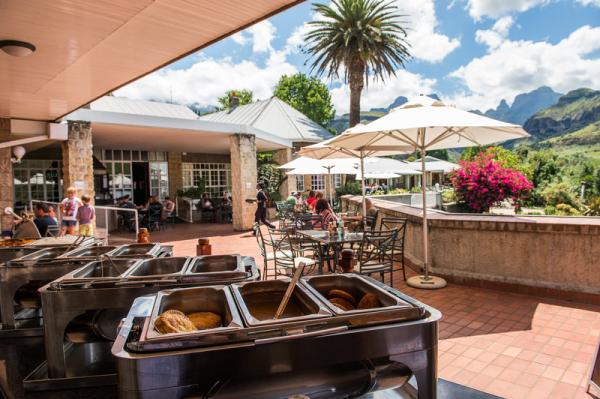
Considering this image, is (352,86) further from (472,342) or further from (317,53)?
(472,342)

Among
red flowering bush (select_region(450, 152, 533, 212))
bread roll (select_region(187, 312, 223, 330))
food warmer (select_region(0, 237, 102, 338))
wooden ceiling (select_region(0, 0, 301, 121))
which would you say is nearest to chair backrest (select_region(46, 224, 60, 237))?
wooden ceiling (select_region(0, 0, 301, 121))

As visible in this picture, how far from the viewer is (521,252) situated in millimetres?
5207

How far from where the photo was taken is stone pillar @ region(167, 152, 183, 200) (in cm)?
1838

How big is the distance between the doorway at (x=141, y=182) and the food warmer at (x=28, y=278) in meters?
14.1

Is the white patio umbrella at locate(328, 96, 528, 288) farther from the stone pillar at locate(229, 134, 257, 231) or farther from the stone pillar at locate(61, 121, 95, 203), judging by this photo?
the stone pillar at locate(61, 121, 95, 203)

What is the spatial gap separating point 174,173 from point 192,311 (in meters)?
17.6

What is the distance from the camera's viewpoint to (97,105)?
1723 cm

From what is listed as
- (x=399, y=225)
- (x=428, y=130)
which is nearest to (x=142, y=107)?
(x=399, y=225)

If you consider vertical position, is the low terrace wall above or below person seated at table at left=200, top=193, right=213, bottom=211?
below

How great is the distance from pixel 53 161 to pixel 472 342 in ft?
51.2

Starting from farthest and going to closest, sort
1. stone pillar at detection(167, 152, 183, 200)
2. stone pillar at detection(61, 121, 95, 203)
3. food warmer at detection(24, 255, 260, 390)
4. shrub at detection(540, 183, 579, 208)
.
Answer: stone pillar at detection(167, 152, 183, 200)
shrub at detection(540, 183, 579, 208)
stone pillar at detection(61, 121, 95, 203)
food warmer at detection(24, 255, 260, 390)

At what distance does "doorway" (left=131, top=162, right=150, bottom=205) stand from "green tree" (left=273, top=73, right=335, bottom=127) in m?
27.2

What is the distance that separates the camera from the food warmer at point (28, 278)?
3160 millimetres

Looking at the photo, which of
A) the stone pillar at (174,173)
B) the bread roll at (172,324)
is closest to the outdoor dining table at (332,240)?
the bread roll at (172,324)
